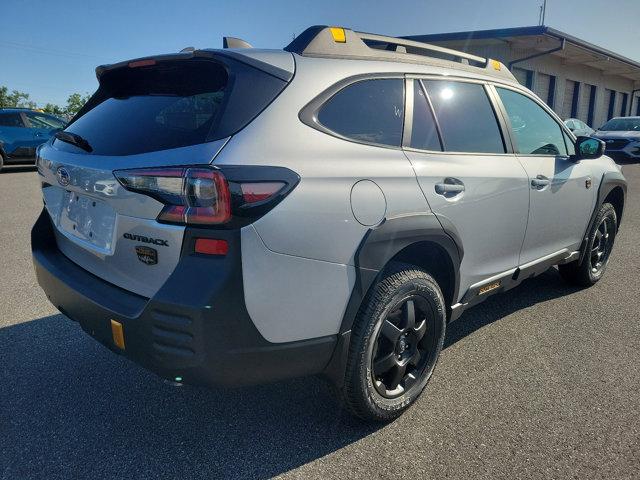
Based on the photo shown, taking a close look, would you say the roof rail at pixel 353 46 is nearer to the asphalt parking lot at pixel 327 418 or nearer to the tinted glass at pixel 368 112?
the tinted glass at pixel 368 112

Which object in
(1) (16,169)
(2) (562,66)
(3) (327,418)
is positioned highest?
(2) (562,66)

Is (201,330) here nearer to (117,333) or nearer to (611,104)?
(117,333)

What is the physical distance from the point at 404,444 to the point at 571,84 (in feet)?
88.9

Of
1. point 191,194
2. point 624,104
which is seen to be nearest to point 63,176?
point 191,194

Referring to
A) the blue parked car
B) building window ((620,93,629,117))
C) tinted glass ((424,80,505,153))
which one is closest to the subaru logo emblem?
tinted glass ((424,80,505,153))

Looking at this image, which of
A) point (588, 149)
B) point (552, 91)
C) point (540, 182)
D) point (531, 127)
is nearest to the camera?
point (540, 182)

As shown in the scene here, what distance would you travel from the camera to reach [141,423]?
2414 millimetres

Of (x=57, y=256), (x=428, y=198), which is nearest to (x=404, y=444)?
(x=428, y=198)

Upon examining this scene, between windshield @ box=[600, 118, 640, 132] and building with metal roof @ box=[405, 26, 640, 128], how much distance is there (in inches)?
137

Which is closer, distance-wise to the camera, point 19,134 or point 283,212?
point 283,212

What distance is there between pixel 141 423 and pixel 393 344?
4.29 feet

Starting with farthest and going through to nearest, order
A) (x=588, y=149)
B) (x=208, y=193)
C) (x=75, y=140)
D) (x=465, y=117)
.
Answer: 1. (x=588, y=149)
2. (x=465, y=117)
3. (x=75, y=140)
4. (x=208, y=193)

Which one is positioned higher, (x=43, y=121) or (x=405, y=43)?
(x=405, y=43)

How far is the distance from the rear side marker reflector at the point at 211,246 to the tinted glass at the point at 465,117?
1453 millimetres
